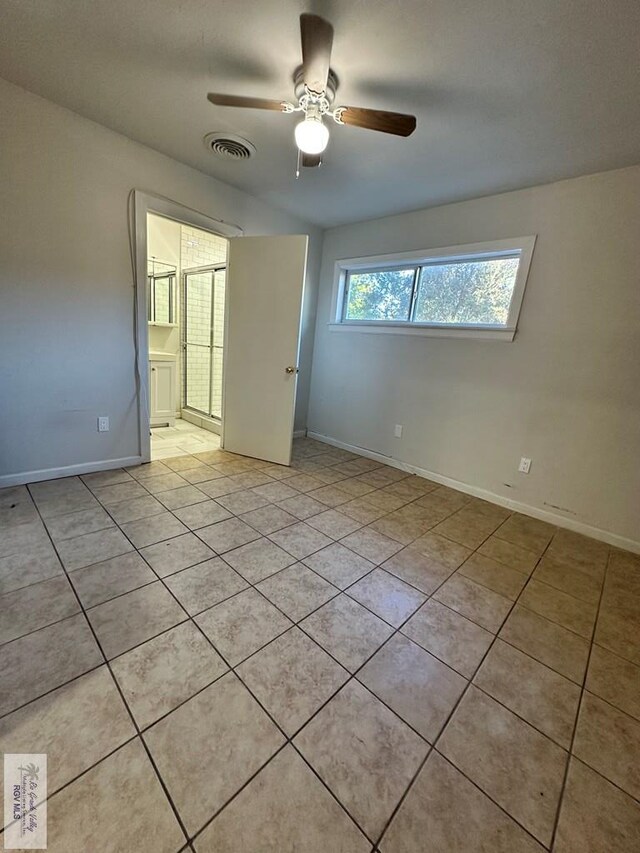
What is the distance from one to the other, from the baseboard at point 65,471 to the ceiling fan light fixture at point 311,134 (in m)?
2.60

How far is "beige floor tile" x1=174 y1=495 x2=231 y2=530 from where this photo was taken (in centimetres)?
217

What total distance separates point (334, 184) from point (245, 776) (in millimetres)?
3488

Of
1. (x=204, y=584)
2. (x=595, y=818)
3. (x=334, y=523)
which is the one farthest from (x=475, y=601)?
(x=204, y=584)

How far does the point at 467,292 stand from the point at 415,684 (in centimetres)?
289

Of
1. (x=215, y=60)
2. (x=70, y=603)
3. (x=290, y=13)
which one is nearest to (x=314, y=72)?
(x=290, y=13)

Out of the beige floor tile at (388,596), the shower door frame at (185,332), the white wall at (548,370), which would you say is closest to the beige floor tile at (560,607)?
the beige floor tile at (388,596)

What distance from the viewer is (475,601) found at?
1.72m

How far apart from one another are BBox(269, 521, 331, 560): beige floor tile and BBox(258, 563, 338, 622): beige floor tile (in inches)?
5.7

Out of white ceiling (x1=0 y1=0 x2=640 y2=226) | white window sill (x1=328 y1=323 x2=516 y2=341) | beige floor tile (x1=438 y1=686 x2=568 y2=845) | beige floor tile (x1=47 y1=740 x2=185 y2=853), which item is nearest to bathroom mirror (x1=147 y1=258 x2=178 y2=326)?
white ceiling (x1=0 y1=0 x2=640 y2=226)

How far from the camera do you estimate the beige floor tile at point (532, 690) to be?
117 cm

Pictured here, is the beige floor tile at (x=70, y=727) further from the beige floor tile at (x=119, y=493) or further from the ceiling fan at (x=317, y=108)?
the ceiling fan at (x=317, y=108)

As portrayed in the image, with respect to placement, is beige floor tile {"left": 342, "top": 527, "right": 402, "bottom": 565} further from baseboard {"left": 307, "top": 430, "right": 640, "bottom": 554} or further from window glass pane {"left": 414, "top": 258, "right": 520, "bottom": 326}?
window glass pane {"left": 414, "top": 258, "right": 520, "bottom": 326}

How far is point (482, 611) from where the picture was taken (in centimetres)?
166

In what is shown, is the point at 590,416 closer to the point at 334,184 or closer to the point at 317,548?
the point at 317,548
